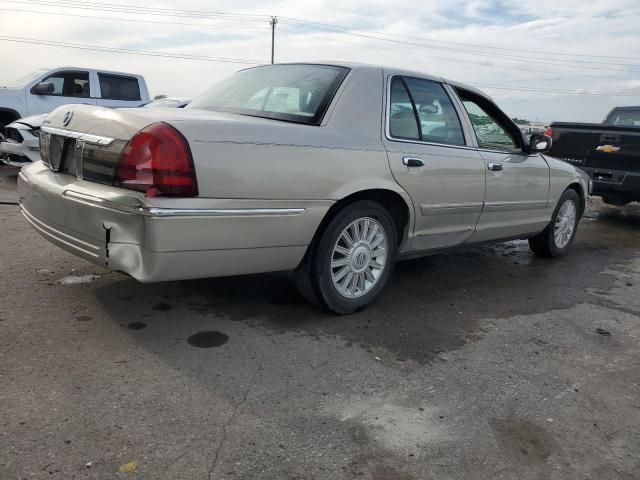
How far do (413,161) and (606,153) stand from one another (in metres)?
5.50

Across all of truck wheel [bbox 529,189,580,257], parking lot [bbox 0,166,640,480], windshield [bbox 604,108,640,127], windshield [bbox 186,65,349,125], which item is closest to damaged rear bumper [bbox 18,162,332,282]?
parking lot [bbox 0,166,640,480]

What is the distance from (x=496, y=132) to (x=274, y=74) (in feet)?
6.57

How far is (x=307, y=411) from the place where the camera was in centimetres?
263

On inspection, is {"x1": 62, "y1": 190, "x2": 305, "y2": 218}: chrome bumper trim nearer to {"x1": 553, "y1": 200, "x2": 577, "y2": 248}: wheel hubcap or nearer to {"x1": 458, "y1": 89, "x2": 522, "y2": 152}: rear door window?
{"x1": 458, "y1": 89, "x2": 522, "y2": 152}: rear door window

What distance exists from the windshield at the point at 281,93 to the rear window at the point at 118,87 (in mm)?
8180

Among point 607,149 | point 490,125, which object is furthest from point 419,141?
point 607,149

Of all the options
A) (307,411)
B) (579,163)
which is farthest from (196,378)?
(579,163)

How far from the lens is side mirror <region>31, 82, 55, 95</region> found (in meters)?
10.4

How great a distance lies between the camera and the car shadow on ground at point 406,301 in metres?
3.57

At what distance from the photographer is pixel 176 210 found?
287 centimetres

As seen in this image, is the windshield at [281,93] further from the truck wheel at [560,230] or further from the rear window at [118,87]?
the rear window at [118,87]

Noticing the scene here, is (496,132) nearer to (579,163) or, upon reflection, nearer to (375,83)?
(375,83)

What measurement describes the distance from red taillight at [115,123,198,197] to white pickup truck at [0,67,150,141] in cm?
853

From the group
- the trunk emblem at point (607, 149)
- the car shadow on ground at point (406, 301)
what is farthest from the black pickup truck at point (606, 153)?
the car shadow on ground at point (406, 301)
